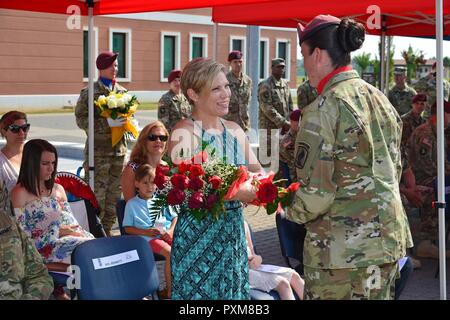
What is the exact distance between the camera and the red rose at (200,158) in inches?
133

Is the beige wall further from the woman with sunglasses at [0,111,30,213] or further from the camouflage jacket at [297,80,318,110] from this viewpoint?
the woman with sunglasses at [0,111,30,213]

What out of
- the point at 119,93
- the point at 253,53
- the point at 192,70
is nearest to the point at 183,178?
the point at 192,70

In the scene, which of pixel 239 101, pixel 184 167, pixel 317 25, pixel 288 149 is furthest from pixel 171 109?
pixel 317 25

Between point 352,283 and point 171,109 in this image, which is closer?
point 352,283

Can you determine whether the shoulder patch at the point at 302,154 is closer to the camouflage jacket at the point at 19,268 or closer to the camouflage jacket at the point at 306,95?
the camouflage jacket at the point at 19,268

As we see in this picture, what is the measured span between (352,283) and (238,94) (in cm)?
833

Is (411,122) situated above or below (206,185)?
above

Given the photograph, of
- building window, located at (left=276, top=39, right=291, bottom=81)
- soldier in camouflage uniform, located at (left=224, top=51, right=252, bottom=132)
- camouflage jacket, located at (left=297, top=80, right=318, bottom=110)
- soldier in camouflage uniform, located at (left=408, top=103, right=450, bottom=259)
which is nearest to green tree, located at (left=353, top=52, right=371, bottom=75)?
building window, located at (left=276, top=39, right=291, bottom=81)

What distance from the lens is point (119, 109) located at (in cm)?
700

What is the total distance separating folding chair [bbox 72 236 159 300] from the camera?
12.1 feet

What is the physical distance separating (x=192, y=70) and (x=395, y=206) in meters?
1.22

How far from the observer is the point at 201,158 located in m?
3.39

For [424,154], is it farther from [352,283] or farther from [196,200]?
[352,283]
